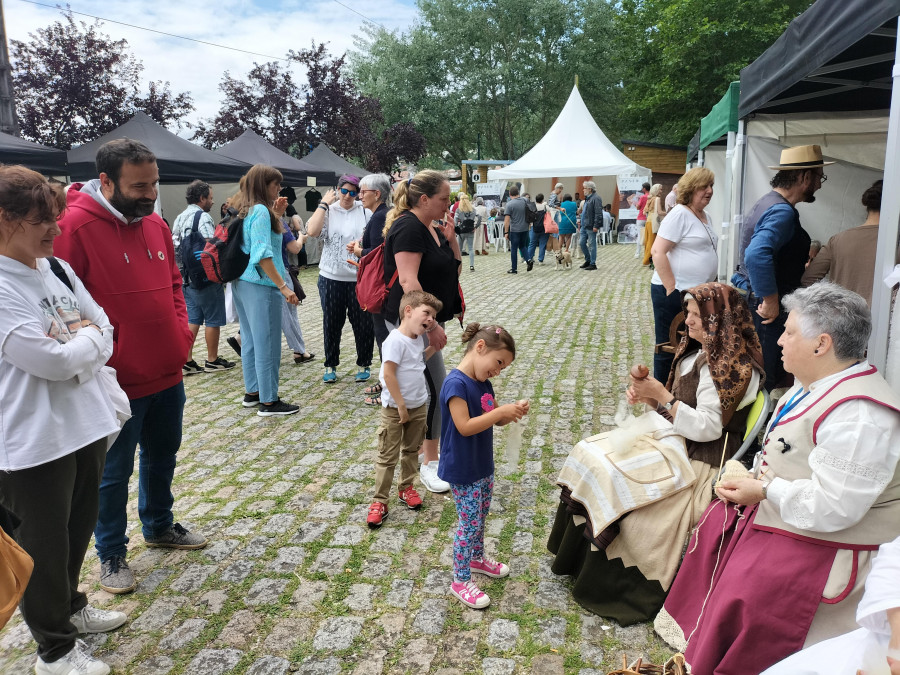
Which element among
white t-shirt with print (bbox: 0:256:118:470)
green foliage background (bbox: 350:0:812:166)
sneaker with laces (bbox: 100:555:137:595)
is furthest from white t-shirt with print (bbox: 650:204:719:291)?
green foliage background (bbox: 350:0:812:166)

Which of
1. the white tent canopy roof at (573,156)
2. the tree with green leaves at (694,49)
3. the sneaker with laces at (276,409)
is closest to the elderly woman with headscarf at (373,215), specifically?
the sneaker with laces at (276,409)

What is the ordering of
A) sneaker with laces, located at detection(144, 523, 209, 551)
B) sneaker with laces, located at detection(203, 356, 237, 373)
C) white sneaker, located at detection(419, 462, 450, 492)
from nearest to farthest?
sneaker with laces, located at detection(144, 523, 209, 551) < white sneaker, located at detection(419, 462, 450, 492) < sneaker with laces, located at detection(203, 356, 237, 373)

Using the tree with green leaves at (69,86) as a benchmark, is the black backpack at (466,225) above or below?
below

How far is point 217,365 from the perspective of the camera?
7129mm

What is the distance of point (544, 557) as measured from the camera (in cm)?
327

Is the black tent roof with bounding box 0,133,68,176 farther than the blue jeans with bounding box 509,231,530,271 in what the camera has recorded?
No

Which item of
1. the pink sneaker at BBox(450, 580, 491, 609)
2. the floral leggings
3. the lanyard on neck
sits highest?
the lanyard on neck

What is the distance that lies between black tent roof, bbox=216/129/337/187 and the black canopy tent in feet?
35.6

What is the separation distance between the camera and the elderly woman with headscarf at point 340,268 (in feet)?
19.9

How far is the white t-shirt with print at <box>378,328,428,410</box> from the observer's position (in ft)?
11.4

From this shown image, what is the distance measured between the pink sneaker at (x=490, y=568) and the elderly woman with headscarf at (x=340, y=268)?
3.36 metres

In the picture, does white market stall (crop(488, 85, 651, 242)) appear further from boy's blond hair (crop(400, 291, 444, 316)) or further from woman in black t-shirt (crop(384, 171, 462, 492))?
boy's blond hair (crop(400, 291, 444, 316))

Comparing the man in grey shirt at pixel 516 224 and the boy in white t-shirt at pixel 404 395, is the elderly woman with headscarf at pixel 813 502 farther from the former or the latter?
the man in grey shirt at pixel 516 224

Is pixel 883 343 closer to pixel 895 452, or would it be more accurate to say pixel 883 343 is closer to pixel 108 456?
pixel 895 452
